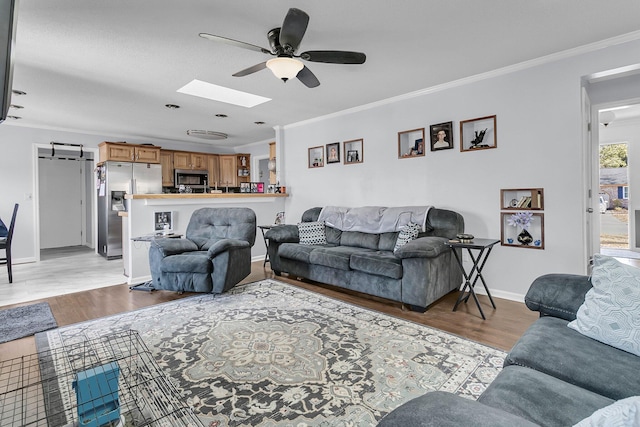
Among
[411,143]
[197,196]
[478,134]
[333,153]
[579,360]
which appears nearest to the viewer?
[579,360]

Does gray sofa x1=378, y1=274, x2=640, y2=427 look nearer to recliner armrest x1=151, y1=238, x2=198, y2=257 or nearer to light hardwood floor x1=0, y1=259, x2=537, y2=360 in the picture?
light hardwood floor x1=0, y1=259, x2=537, y2=360

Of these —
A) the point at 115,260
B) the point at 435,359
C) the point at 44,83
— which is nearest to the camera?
the point at 435,359

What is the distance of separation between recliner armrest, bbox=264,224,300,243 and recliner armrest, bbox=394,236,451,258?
1.72 meters

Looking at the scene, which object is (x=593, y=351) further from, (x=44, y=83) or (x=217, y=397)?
(x=44, y=83)

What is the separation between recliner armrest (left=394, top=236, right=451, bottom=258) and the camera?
3.03m

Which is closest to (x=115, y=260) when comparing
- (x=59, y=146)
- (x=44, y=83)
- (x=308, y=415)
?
(x=59, y=146)

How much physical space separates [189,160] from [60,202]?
10.1 ft

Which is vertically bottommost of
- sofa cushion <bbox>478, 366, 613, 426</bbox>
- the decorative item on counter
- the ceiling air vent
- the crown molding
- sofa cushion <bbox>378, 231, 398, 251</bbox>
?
sofa cushion <bbox>478, 366, 613, 426</bbox>

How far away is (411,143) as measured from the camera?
14.5 ft

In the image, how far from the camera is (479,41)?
2922 mm

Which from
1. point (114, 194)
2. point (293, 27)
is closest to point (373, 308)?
point (293, 27)

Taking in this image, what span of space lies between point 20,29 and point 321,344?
338cm

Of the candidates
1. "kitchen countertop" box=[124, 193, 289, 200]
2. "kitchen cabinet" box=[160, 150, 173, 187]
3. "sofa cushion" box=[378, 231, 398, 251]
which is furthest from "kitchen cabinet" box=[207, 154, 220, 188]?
"sofa cushion" box=[378, 231, 398, 251]

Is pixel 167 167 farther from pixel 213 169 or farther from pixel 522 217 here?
pixel 522 217
